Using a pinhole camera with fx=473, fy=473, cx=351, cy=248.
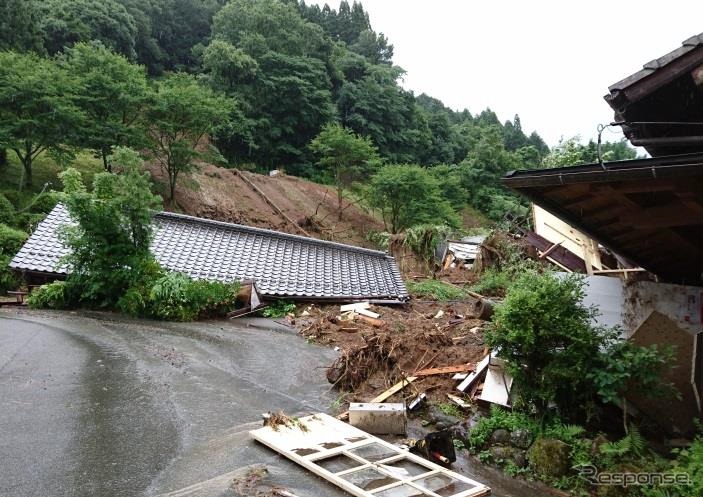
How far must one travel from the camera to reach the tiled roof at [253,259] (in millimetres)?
12945

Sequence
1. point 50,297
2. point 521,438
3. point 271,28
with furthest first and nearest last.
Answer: point 271,28 → point 50,297 → point 521,438

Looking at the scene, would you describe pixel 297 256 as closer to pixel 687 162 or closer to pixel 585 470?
pixel 585 470

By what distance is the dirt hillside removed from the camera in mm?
25938

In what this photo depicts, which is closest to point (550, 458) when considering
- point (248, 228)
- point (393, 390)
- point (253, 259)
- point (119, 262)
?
point (393, 390)

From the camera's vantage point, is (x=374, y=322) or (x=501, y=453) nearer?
(x=501, y=453)

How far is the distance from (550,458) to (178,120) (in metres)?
21.6

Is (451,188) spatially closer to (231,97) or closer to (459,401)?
(231,97)

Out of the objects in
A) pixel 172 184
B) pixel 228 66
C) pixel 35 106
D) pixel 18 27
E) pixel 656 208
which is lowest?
pixel 656 208

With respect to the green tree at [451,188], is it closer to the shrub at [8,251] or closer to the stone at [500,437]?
the shrub at [8,251]

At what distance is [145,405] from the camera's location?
19.5ft

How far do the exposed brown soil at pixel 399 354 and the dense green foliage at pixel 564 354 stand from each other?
66.8 inches

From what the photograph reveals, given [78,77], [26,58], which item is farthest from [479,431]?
[26,58]

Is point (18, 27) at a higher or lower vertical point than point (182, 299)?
higher

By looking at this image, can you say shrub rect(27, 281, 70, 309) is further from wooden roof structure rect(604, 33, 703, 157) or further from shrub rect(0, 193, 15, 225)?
wooden roof structure rect(604, 33, 703, 157)
